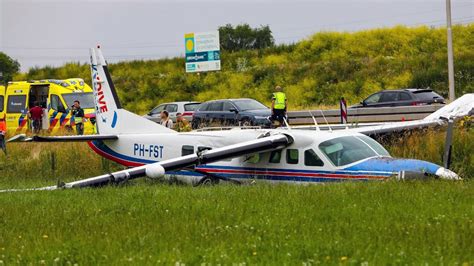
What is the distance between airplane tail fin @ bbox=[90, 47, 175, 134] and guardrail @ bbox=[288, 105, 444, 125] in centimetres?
770

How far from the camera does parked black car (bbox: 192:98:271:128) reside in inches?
1390

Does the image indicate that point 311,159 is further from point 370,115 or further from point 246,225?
point 370,115

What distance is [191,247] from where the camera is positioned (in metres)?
10.1

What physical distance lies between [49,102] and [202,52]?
103 ft

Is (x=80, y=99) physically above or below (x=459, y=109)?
above

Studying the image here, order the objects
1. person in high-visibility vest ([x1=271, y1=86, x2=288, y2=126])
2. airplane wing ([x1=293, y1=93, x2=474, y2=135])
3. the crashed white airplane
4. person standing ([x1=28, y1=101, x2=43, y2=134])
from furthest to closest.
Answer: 1. person standing ([x1=28, y1=101, x2=43, y2=134])
2. person in high-visibility vest ([x1=271, y1=86, x2=288, y2=126])
3. airplane wing ([x1=293, y1=93, x2=474, y2=135])
4. the crashed white airplane

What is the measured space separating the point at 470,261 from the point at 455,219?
241 centimetres

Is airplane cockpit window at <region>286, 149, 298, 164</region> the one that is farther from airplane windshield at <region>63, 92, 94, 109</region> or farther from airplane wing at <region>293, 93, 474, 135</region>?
airplane windshield at <region>63, 92, 94, 109</region>

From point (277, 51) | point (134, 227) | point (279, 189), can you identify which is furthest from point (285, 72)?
point (134, 227)

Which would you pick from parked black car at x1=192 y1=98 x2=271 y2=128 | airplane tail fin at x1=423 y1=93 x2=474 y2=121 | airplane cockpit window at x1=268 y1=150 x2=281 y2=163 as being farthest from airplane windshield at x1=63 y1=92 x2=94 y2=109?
airplane cockpit window at x1=268 y1=150 x2=281 y2=163

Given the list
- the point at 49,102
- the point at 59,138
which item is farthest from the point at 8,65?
the point at 59,138

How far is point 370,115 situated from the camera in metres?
31.9

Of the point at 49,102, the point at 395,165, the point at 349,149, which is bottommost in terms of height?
the point at 395,165

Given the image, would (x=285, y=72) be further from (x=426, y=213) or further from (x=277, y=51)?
(x=426, y=213)
